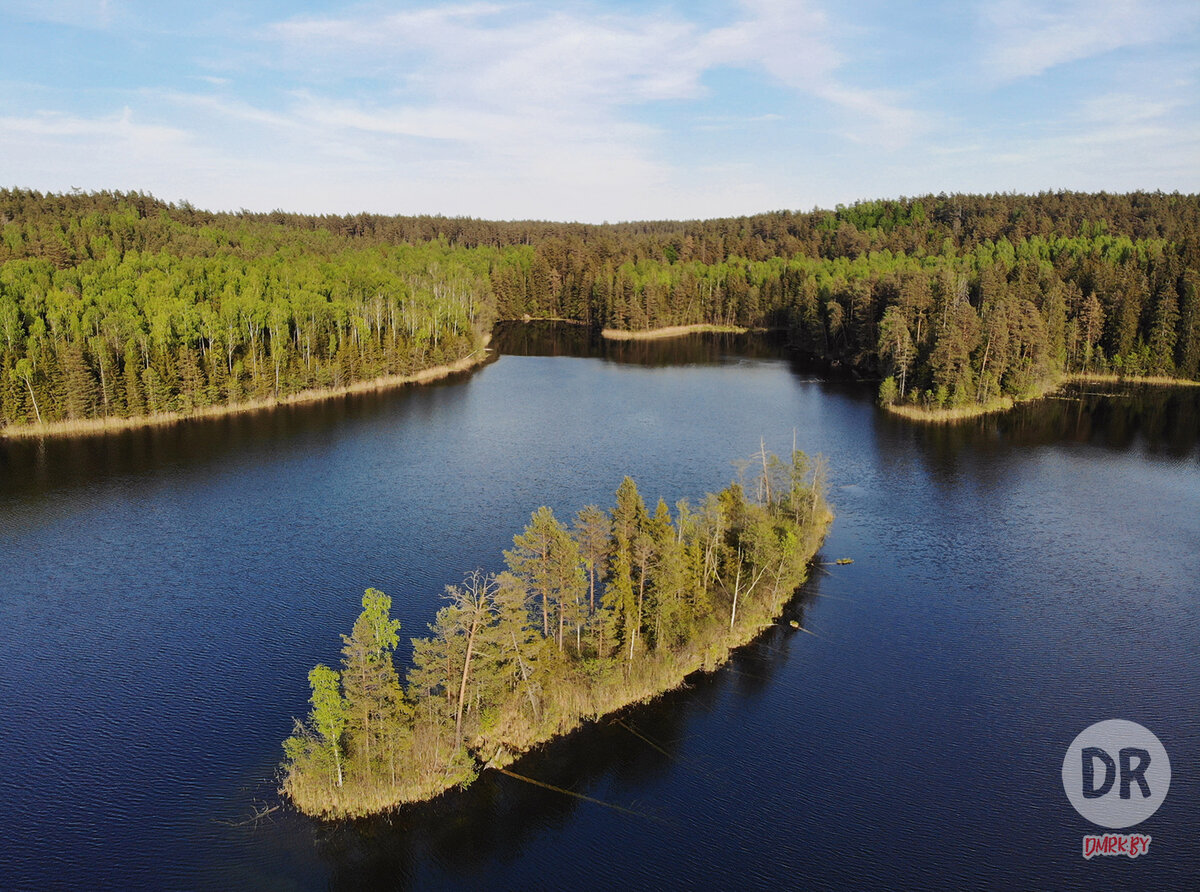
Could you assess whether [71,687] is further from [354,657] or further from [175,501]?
[175,501]

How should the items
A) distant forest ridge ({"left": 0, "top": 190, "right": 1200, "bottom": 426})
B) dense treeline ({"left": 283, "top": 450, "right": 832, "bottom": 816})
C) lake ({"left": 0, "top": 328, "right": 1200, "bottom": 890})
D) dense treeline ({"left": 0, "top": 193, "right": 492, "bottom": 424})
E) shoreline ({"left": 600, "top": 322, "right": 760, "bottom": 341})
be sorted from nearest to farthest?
1. lake ({"left": 0, "top": 328, "right": 1200, "bottom": 890})
2. dense treeline ({"left": 283, "top": 450, "right": 832, "bottom": 816})
3. dense treeline ({"left": 0, "top": 193, "right": 492, "bottom": 424})
4. distant forest ridge ({"left": 0, "top": 190, "right": 1200, "bottom": 426})
5. shoreline ({"left": 600, "top": 322, "right": 760, "bottom": 341})

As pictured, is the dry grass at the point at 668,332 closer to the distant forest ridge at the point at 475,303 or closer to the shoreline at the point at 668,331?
the shoreline at the point at 668,331

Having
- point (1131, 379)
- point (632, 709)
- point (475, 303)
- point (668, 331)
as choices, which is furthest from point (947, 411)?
point (475, 303)

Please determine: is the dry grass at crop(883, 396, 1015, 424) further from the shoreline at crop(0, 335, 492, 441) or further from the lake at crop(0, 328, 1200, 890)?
the shoreline at crop(0, 335, 492, 441)

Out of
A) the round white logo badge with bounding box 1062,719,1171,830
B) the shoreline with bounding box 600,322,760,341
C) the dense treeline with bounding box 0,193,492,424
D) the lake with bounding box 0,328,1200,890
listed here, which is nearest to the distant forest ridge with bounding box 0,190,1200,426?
the dense treeline with bounding box 0,193,492,424

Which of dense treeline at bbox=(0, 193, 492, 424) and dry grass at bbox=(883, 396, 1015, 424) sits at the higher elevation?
dense treeline at bbox=(0, 193, 492, 424)

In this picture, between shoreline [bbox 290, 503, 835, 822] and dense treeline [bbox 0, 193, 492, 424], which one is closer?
shoreline [bbox 290, 503, 835, 822]
